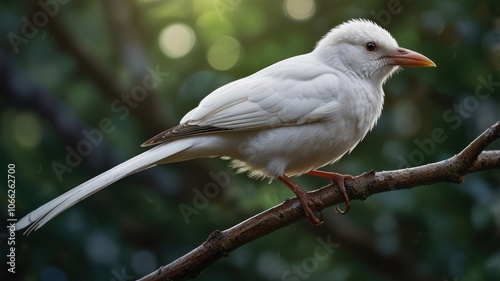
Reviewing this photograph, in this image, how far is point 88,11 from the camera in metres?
4.61

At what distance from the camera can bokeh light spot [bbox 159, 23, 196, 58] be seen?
14.4ft

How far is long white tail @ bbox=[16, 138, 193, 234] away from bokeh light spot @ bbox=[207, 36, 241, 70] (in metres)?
1.85

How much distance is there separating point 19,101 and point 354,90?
7.86 feet

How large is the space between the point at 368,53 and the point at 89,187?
4.02 feet

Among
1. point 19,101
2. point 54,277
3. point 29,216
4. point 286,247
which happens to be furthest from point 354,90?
point 19,101

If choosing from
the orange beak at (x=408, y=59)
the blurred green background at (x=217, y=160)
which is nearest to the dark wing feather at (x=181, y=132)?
Result: the orange beak at (x=408, y=59)

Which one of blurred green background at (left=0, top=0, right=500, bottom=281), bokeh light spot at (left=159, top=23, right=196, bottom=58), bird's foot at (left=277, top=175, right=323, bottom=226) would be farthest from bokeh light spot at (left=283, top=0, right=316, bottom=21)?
bird's foot at (left=277, top=175, right=323, bottom=226)

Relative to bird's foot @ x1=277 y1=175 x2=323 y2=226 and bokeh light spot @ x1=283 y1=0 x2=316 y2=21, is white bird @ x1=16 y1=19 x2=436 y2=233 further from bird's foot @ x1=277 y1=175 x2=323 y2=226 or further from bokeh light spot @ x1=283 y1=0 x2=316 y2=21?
bokeh light spot @ x1=283 y1=0 x2=316 y2=21

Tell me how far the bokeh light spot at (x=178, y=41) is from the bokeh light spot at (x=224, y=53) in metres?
0.15

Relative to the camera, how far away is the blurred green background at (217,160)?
3971mm

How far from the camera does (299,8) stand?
439 cm

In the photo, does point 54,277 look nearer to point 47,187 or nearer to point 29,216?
point 47,187

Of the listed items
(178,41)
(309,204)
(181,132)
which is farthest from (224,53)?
(309,204)

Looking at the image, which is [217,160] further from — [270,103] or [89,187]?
[89,187]
